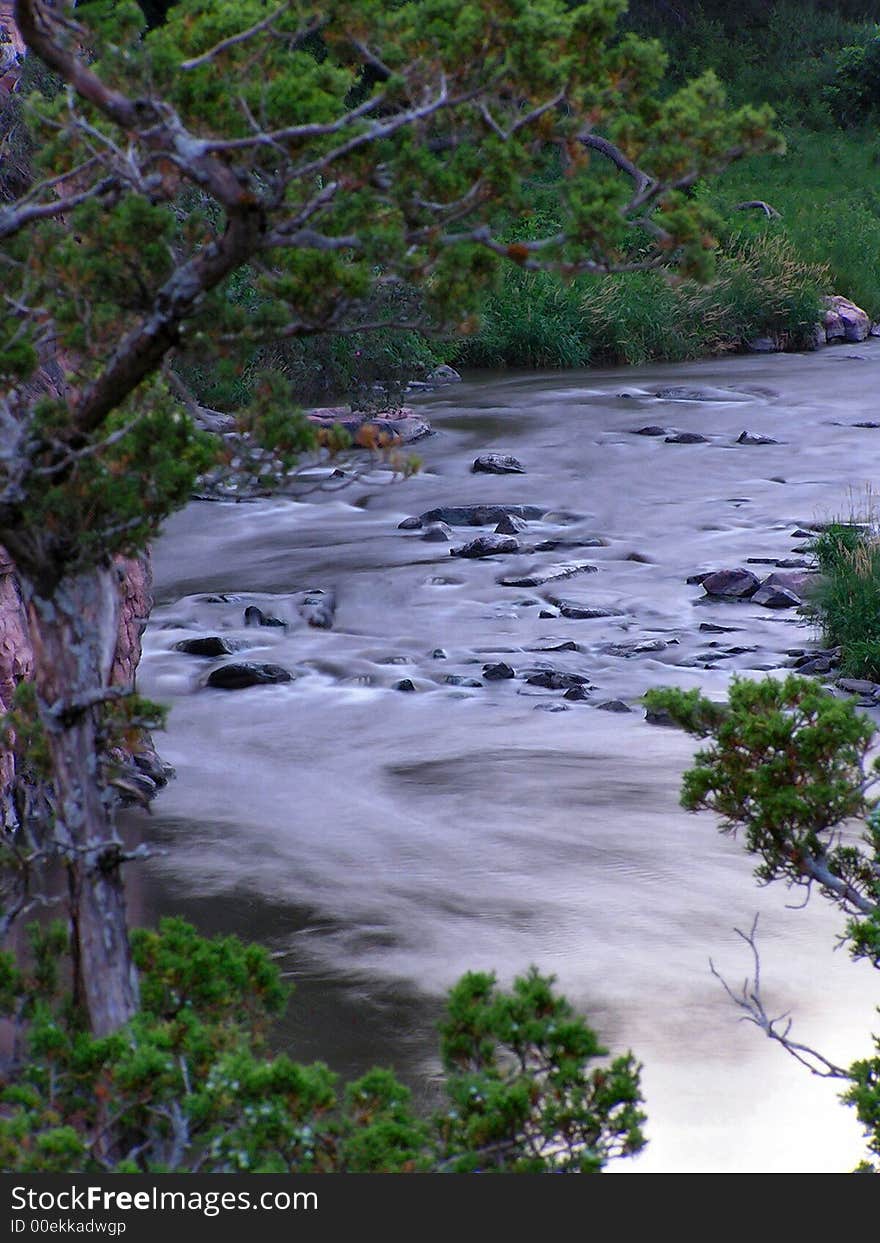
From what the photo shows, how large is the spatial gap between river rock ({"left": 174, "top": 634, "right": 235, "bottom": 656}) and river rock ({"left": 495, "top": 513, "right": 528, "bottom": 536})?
4.19 m

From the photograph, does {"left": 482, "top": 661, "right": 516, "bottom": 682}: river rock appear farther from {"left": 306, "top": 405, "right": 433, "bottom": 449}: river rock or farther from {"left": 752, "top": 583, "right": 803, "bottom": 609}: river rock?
{"left": 306, "top": 405, "right": 433, "bottom": 449}: river rock

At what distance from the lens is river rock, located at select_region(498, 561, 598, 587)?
42.3 ft

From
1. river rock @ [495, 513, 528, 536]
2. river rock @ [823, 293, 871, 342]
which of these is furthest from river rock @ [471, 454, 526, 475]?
river rock @ [823, 293, 871, 342]

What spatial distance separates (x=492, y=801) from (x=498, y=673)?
7.11ft

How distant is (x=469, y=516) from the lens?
50.1ft

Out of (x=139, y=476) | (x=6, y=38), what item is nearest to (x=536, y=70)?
(x=139, y=476)

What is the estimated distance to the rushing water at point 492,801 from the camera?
5.71m

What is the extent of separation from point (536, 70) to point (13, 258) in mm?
1337

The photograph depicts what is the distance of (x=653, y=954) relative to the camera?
21.0ft

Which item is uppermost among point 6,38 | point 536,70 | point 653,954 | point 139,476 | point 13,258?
point 6,38

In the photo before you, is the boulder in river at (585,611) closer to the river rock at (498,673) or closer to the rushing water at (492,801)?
the rushing water at (492,801)

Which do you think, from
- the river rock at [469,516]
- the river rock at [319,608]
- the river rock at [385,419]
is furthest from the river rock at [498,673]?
the river rock at [385,419]

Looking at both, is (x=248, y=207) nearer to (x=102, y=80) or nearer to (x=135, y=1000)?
(x=102, y=80)

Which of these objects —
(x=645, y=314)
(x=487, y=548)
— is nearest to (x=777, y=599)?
(x=487, y=548)
